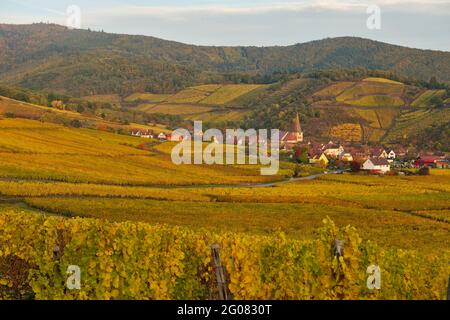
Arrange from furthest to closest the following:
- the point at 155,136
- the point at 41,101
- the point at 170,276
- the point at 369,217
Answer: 1. the point at 41,101
2. the point at 155,136
3. the point at 369,217
4. the point at 170,276

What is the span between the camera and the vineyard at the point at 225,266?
18.1 meters

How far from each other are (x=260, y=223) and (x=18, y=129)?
77734 mm

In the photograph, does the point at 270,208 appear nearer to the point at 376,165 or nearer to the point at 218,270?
the point at 218,270

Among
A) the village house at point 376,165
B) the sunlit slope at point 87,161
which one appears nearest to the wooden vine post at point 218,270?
the sunlit slope at point 87,161

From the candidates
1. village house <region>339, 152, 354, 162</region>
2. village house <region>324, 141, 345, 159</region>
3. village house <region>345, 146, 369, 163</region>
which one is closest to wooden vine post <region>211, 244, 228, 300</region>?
village house <region>345, 146, 369, 163</region>

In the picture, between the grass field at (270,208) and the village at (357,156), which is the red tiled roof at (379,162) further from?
the grass field at (270,208)

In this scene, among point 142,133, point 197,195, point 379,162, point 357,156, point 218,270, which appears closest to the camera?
point 218,270

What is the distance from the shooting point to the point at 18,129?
11288 centimetres

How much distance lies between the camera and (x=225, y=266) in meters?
19.0

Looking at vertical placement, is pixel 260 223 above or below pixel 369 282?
below

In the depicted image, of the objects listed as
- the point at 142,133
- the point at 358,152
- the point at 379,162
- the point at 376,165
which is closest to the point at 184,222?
the point at 376,165
